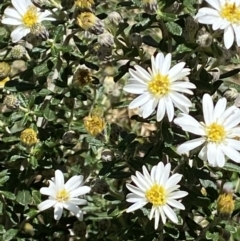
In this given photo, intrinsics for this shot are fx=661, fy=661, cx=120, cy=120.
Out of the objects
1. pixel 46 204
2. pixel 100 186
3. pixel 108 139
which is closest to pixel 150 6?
pixel 108 139

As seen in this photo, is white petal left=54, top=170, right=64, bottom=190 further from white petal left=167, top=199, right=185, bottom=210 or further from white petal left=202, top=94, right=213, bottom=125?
white petal left=202, top=94, right=213, bottom=125

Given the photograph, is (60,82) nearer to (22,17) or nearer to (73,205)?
(22,17)

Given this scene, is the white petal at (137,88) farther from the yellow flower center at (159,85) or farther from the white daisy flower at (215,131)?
the white daisy flower at (215,131)

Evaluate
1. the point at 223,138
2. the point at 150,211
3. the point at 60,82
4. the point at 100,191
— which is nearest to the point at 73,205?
the point at 100,191

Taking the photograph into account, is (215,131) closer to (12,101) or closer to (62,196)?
(62,196)

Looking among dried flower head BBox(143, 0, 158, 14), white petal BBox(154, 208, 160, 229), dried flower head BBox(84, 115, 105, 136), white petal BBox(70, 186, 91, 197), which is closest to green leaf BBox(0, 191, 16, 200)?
white petal BBox(70, 186, 91, 197)

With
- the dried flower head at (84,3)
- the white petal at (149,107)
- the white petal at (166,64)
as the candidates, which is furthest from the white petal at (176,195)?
the dried flower head at (84,3)
